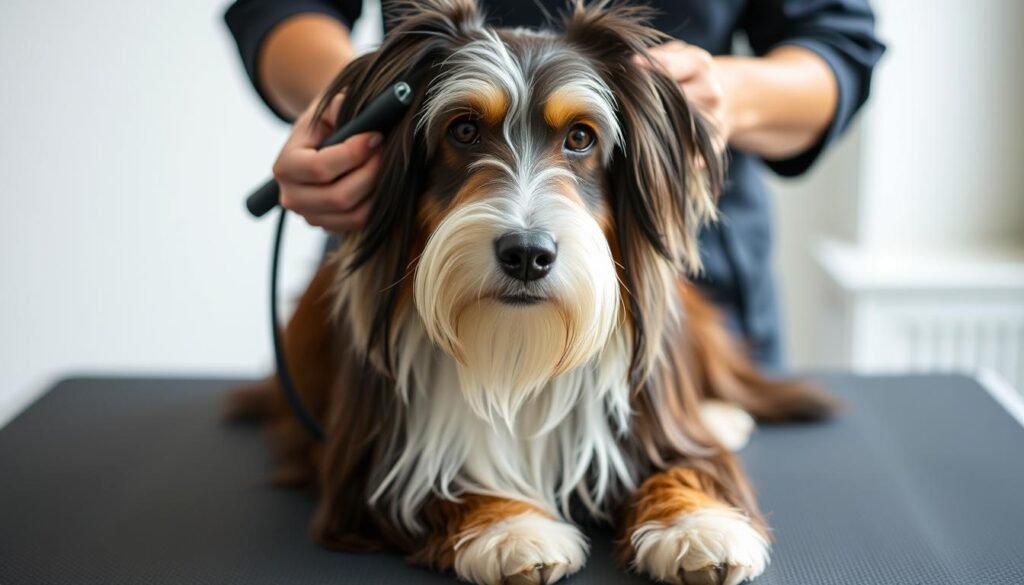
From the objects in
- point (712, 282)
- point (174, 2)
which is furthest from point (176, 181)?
point (712, 282)

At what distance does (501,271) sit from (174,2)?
2375 millimetres

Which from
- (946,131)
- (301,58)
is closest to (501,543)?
(301,58)

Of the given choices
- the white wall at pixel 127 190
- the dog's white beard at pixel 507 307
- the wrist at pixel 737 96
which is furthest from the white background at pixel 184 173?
the dog's white beard at pixel 507 307

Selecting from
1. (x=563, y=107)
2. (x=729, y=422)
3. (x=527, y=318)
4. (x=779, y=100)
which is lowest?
(x=729, y=422)

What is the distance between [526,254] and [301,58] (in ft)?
2.40

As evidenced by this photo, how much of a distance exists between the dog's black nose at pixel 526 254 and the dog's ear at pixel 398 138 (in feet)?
0.57

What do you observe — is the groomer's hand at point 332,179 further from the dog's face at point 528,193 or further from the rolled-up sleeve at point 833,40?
the rolled-up sleeve at point 833,40

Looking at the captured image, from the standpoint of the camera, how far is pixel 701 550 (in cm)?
115

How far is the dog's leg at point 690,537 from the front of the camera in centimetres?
115

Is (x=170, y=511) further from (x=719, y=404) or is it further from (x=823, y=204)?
(x=823, y=204)

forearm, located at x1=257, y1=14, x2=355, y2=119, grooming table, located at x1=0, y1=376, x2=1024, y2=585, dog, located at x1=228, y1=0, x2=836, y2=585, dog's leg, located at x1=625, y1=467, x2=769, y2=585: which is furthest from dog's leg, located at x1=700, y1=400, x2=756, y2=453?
forearm, located at x1=257, y1=14, x2=355, y2=119

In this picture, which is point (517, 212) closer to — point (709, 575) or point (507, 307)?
point (507, 307)

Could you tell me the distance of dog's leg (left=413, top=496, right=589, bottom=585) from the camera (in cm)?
117

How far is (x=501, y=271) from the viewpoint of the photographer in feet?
3.60
